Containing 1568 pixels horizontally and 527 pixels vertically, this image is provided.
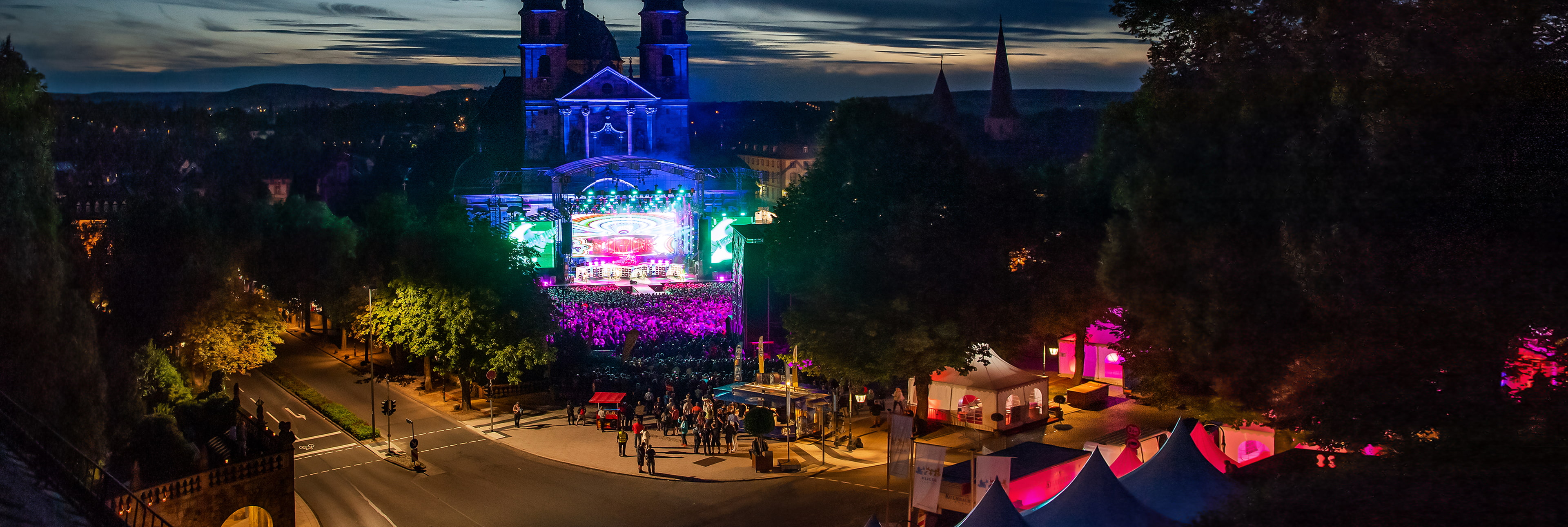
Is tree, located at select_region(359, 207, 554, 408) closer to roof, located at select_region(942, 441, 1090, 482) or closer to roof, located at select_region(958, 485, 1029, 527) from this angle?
roof, located at select_region(942, 441, 1090, 482)

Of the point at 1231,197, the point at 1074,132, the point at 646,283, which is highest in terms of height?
the point at 1074,132

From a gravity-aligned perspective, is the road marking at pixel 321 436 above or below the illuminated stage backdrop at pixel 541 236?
below

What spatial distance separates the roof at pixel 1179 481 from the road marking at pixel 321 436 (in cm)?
2134

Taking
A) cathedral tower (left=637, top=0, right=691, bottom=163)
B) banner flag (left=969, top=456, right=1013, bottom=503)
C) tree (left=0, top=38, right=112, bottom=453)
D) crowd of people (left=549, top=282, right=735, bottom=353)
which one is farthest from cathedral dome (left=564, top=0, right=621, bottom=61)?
banner flag (left=969, top=456, right=1013, bottom=503)

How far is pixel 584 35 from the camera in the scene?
62000mm

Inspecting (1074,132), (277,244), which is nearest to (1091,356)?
(277,244)

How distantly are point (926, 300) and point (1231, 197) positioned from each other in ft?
34.5

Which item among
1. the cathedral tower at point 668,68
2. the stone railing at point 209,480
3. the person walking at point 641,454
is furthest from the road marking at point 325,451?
the cathedral tower at point 668,68

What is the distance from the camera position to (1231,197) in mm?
13969

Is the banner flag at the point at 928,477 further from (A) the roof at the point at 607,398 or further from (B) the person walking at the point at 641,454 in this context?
(A) the roof at the point at 607,398

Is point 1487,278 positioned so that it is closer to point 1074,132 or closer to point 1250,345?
point 1250,345

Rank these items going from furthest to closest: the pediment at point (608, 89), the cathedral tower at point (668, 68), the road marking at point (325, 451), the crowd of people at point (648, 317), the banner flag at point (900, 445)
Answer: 1. the cathedral tower at point (668, 68)
2. the pediment at point (608, 89)
3. the crowd of people at point (648, 317)
4. the road marking at point (325, 451)
5. the banner flag at point (900, 445)

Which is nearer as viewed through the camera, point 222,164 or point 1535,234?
point 1535,234

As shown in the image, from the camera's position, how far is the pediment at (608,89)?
52.5 metres
